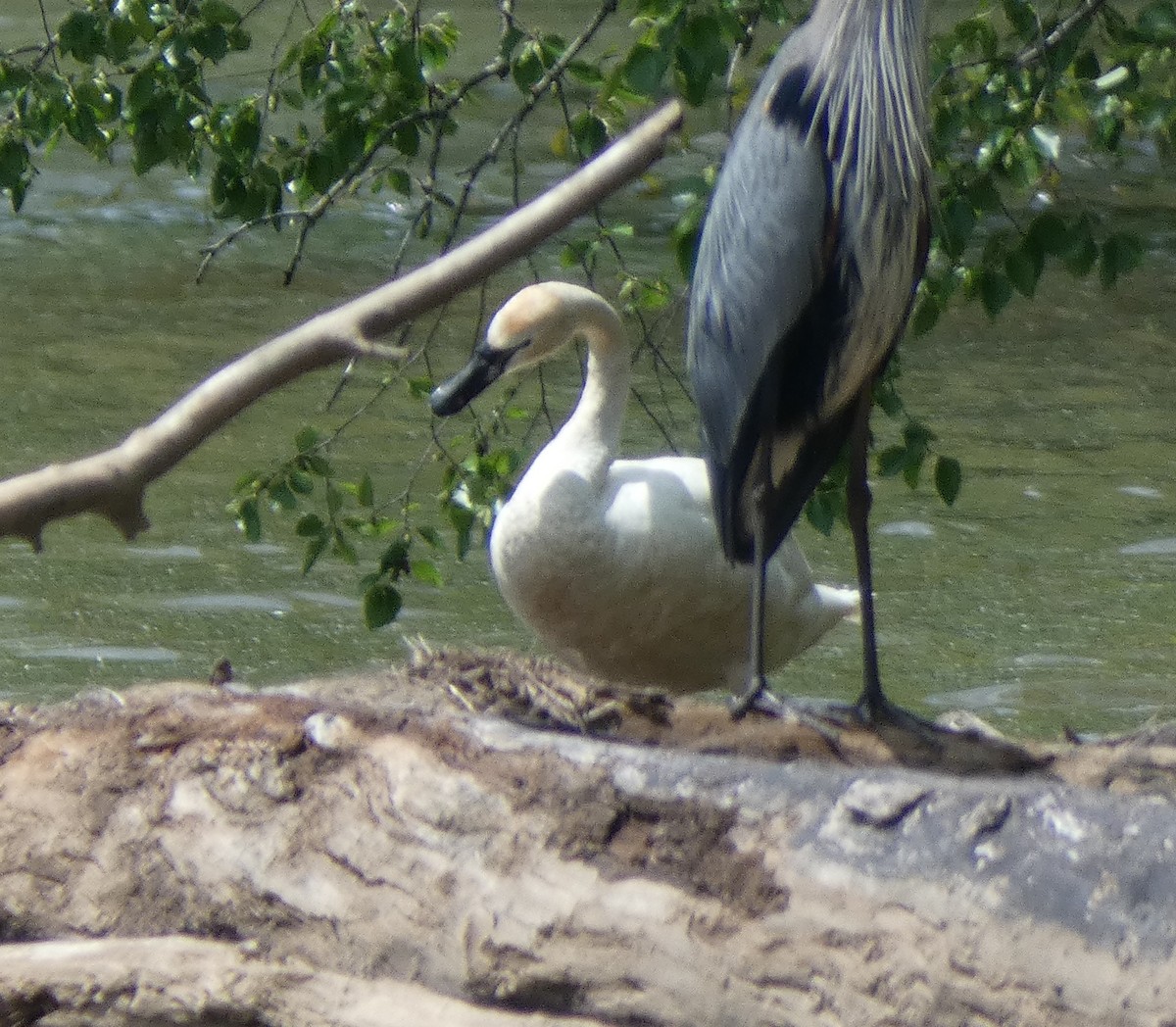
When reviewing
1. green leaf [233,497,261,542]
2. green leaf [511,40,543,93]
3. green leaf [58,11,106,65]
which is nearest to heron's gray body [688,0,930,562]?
green leaf [511,40,543,93]

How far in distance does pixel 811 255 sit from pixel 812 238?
0.10ft

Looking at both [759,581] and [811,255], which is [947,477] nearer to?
[759,581]

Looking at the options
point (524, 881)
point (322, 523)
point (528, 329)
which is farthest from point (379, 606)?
point (524, 881)

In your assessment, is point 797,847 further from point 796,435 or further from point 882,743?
point 796,435

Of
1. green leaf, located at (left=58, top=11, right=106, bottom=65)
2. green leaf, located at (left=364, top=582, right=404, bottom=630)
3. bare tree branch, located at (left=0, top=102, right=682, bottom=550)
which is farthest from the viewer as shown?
green leaf, located at (left=364, top=582, right=404, bottom=630)

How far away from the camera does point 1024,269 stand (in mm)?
3803

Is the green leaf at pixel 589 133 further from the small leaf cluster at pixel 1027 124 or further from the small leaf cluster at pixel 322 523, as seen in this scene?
the small leaf cluster at pixel 322 523

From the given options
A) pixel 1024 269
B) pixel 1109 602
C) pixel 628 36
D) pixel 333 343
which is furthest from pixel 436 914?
pixel 628 36

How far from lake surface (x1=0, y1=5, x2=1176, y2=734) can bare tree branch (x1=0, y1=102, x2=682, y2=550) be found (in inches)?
111

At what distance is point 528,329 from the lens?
4.09 meters

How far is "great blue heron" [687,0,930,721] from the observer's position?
3424 mm

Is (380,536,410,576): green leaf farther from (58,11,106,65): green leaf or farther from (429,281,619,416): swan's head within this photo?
(58,11,106,65): green leaf

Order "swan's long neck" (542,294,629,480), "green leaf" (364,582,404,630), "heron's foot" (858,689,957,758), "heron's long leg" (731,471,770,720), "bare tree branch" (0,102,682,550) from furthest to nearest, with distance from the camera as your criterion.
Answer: "green leaf" (364,582,404,630), "swan's long neck" (542,294,629,480), "heron's long leg" (731,471,770,720), "heron's foot" (858,689,957,758), "bare tree branch" (0,102,682,550)

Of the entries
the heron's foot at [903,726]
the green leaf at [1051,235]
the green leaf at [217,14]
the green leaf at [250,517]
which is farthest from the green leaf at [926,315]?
the green leaf at [217,14]
